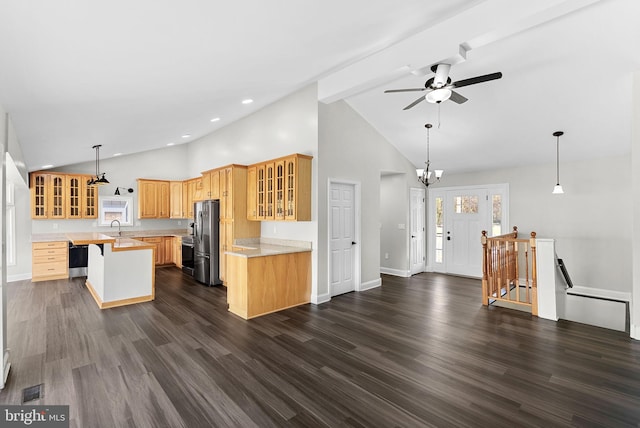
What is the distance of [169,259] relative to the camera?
8391mm

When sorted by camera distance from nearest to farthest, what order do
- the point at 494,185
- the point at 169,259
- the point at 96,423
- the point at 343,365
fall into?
1. the point at 96,423
2. the point at 343,365
3. the point at 494,185
4. the point at 169,259

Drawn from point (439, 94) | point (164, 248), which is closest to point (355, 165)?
point (439, 94)

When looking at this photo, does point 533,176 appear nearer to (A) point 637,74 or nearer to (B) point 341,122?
(A) point 637,74

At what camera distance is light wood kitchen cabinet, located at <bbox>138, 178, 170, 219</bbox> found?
812 centimetres

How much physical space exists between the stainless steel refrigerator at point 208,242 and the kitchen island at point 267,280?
60.0 inches

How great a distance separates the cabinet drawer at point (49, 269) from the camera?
21.0ft

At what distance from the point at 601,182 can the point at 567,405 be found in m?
5.02

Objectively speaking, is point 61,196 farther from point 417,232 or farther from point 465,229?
point 465,229

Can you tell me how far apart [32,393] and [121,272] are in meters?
2.56


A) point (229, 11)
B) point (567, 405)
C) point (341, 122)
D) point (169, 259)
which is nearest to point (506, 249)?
point (567, 405)

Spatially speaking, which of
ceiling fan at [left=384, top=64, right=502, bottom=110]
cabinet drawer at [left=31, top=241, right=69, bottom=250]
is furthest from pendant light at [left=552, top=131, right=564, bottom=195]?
cabinet drawer at [left=31, top=241, right=69, bottom=250]

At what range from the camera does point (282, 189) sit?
505 cm

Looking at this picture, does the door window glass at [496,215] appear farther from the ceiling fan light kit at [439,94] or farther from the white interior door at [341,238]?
the ceiling fan light kit at [439,94]

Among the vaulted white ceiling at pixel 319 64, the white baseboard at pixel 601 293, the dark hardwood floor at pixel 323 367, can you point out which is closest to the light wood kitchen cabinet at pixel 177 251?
the vaulted white ceiling at pixel 319 64
